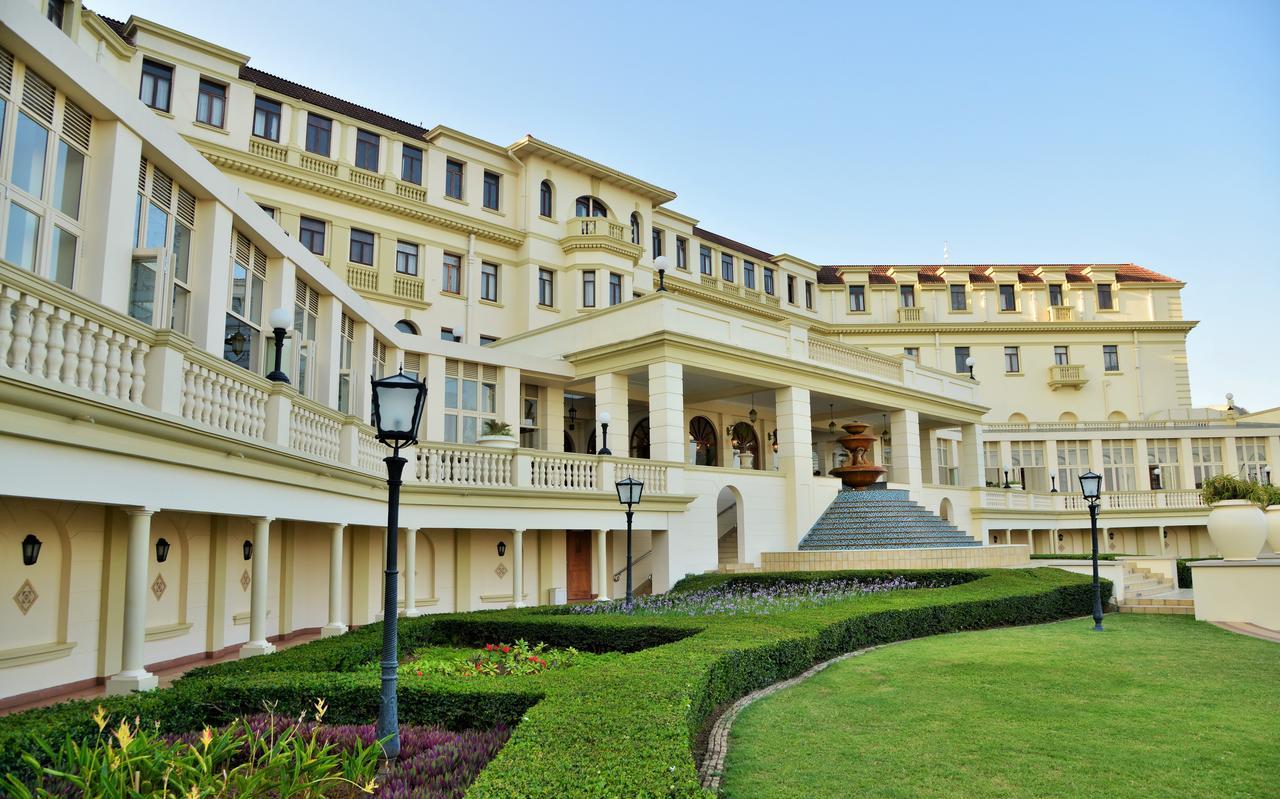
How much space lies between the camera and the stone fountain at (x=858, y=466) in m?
26.8

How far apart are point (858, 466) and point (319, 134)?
19.6 m

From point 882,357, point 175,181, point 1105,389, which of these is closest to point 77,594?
point 175,181

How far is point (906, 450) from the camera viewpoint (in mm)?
29688

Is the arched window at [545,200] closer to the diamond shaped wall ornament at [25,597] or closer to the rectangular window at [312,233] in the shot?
the rectangular window at [312,233]

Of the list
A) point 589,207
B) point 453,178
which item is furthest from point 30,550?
point 589,207

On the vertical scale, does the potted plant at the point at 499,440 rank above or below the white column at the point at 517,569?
above

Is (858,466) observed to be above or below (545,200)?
below

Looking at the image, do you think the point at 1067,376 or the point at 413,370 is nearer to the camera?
the point at 413,370

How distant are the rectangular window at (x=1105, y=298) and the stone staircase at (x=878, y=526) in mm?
27368

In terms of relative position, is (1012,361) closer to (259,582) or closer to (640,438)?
(640,438)

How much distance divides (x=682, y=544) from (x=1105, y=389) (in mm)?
34372

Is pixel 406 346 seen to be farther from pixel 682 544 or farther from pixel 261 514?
pixel 261 514

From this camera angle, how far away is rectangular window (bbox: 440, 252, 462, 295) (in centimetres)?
2822

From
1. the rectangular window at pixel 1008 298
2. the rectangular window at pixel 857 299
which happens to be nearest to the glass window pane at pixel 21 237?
the rectangular window at pixel 857 299
